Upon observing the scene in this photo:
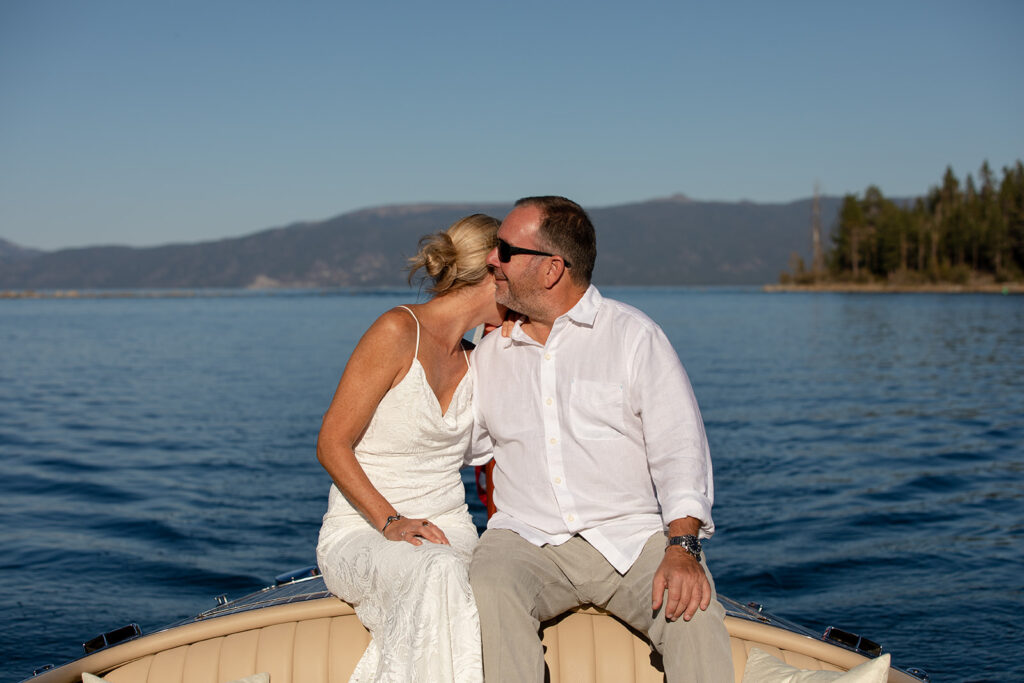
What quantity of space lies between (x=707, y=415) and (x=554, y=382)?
15676mm

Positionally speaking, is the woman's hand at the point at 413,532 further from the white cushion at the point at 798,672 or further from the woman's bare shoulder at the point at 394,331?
the white cushion at the point at 798,672

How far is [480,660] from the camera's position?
9.27 feet

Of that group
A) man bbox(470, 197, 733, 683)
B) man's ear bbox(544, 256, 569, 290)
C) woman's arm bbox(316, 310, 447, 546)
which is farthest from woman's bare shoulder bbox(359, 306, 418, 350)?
man's ear bbox(544, 256, 569, 290)

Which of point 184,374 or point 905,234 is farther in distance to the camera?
point 905,234

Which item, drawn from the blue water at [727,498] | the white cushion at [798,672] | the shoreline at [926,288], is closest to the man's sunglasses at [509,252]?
the white cushion at [798,672]

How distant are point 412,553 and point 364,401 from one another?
27.0 inches

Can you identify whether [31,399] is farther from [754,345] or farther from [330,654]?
[754,345]

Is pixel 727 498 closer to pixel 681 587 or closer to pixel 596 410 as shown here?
pixel 596 410

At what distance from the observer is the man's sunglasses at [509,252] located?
331cm

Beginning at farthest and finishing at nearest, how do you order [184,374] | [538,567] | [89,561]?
[184,374] → [89,561] → [538,567]

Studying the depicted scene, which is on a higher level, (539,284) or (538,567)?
(539,284)

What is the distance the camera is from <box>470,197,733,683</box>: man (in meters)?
2.99

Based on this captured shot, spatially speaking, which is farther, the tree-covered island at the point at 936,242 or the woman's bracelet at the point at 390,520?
the tree-covered island at the point at 936,242

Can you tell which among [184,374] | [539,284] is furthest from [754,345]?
[539,284]
